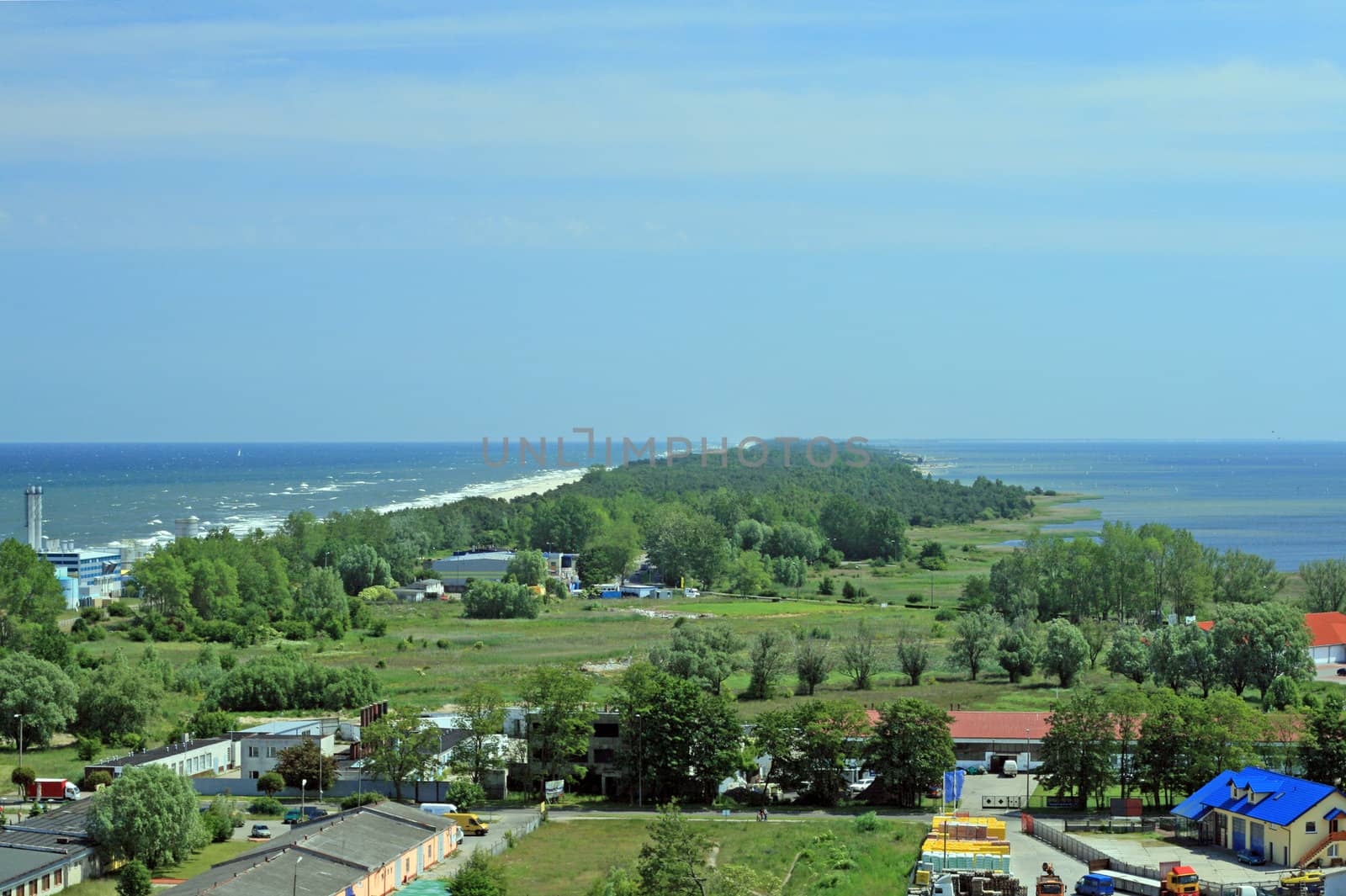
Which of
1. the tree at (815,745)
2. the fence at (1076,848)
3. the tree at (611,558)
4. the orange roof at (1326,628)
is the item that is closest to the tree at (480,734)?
the tree at (815,745)

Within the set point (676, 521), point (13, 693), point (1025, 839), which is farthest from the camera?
point (676, 521)

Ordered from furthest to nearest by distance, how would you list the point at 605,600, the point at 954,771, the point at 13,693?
the point at 605,600, the point at 13,693, the point at 954,771

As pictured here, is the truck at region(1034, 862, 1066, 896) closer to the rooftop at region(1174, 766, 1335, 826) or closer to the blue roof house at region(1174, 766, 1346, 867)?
the blue roof house at region(1174, 766, 1346, 867)

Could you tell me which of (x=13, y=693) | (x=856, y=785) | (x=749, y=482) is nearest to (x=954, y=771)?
(x=856, y=785)

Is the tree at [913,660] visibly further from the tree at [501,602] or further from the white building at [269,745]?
the tree at [501,602]

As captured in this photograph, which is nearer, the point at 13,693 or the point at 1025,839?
the point at 1025,839

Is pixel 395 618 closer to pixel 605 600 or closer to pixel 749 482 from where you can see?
pixel 605 600
